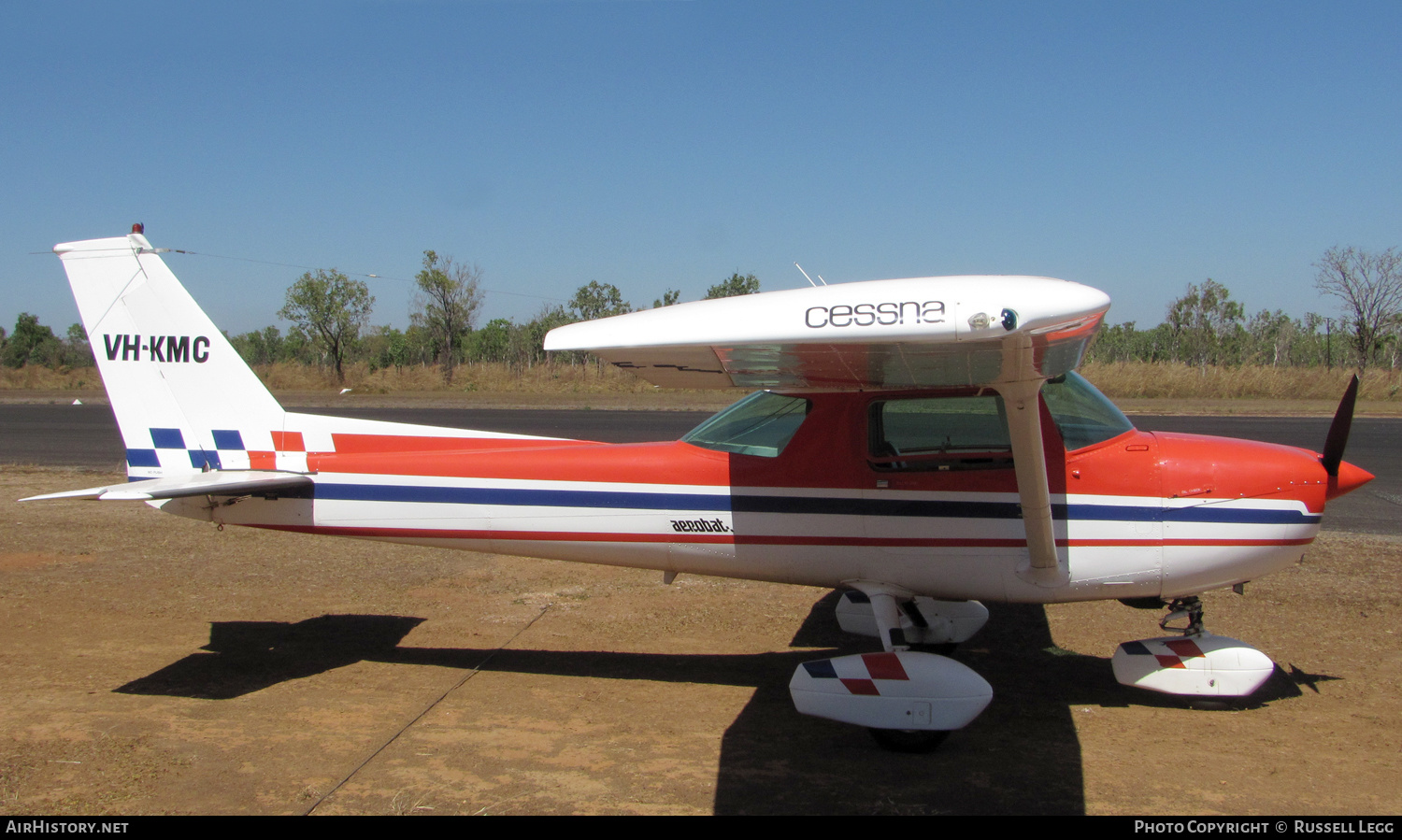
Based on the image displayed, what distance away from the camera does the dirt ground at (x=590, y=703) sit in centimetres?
403

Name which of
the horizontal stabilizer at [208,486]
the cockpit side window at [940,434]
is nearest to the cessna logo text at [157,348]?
the horizontal stabilizer at [208,486]

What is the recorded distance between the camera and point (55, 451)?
Result: 660 inches

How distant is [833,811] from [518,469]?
276cm

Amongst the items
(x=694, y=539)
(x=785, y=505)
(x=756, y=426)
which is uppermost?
(x=756, y=426)

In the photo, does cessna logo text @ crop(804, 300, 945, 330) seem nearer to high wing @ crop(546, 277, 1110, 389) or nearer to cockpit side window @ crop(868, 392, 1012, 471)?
high wing @ crop(546, 277, 1110, 389)

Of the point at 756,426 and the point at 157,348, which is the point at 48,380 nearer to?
the point at 157,348

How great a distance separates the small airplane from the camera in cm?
451

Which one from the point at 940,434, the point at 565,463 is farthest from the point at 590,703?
the point at 940,434

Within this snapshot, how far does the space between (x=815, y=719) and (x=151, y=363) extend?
491cm

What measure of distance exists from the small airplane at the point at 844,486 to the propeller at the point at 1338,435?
0.02 metres

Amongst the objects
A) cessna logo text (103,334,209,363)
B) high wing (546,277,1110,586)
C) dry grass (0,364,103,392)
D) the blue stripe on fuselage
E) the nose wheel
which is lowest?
the nose wheel

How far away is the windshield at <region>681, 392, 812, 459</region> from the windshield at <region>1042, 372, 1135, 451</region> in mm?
1422

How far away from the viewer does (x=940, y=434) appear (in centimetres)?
493

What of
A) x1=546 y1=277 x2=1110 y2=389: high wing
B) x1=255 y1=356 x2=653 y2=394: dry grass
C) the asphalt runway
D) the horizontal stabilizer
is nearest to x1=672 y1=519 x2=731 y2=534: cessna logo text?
x1=546 y1=277 x2=1110 y2=389: high wing
